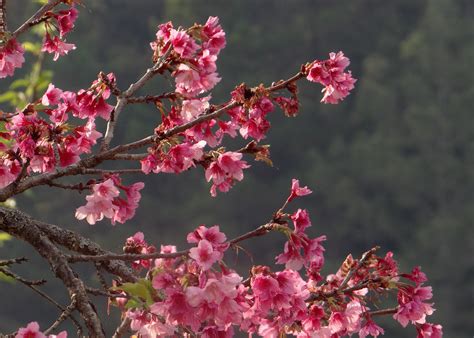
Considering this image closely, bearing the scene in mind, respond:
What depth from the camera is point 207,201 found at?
39.7m

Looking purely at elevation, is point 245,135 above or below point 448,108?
below

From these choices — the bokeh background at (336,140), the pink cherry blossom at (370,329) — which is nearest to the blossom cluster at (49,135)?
the pink cherry blossom at (370,329)

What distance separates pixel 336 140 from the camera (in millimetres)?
45250

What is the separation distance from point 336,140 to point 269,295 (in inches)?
1692

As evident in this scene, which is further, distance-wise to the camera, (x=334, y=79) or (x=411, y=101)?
(x=411, y=101)

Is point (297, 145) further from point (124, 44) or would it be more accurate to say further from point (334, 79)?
point (334, 79)

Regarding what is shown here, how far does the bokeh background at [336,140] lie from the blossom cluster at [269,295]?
1240 inches

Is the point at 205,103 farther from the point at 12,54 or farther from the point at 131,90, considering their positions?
the point at 12,54

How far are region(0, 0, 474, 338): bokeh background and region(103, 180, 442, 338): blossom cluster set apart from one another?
31502 mm

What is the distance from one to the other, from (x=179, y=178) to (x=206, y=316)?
3932 cm

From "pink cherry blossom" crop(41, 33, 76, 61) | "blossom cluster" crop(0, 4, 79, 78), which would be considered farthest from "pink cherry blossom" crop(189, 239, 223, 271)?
"pink cherry blossom" crop(41, 33, 76, 61)

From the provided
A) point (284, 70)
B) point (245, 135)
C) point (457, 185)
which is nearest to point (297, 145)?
point (284, 70)

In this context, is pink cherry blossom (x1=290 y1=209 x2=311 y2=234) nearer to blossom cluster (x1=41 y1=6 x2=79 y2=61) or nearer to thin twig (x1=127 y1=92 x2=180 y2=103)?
thin twig (x1=127 y1=92 x2=180 y2=103)

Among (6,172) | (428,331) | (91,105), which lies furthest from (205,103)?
(428,331)
